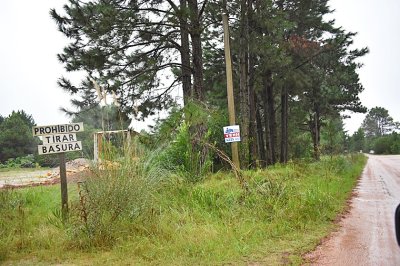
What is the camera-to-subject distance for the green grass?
445 centimetres

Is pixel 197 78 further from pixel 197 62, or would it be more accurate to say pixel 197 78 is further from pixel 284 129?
pixel 284 129

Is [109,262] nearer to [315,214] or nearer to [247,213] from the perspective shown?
[247,213]

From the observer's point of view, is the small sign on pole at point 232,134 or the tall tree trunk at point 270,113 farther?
the tall tree trunk at point 270,113

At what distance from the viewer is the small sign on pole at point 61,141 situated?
610 centimetres

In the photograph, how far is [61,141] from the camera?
6227mm

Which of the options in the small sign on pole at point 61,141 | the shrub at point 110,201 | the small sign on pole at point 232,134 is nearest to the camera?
the shrub at point 110,201

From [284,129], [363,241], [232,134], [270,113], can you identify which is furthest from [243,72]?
[363,241]

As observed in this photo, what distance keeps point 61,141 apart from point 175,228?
8.43ft

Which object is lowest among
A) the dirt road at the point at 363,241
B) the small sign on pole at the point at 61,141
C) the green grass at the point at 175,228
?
the dirt road at the point at 363,241

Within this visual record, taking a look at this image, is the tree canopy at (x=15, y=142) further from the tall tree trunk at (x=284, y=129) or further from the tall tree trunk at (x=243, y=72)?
the tall tree trunk at (x=243, y=72)

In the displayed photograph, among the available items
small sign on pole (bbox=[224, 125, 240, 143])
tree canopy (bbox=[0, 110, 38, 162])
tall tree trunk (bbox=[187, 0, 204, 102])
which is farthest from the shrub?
tree canopy (bbox=[0, 110, 38, 162])

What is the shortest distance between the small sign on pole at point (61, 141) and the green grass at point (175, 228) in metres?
0.63

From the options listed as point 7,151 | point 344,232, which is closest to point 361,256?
point 344,232

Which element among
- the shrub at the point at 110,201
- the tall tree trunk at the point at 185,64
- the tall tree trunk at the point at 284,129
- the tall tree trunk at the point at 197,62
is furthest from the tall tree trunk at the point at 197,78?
the tall tree trunk at the point at 284,129
